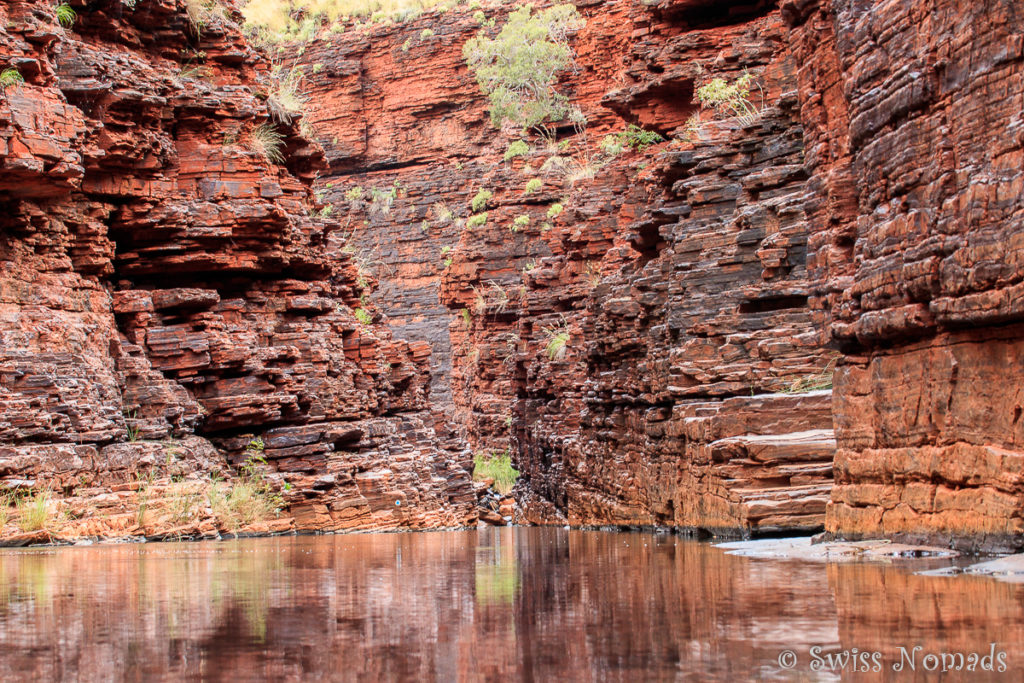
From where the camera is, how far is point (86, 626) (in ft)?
22.0

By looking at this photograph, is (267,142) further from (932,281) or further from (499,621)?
(499,621)

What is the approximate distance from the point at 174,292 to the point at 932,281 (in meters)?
16.6

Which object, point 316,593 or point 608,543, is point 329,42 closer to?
point 608,543

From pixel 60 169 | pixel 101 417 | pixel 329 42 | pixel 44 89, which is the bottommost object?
pixel 101 417

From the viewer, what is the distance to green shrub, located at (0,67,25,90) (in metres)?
18.7

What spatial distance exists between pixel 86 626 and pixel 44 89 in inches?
577

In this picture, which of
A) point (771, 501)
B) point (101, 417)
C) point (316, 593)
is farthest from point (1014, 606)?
point (101, 417)

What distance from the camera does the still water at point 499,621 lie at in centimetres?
511

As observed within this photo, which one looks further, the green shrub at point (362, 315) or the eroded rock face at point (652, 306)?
the green shrub at point (362, 315)

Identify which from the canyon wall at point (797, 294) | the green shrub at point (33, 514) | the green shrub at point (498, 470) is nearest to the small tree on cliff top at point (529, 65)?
the green shrub at point (498, 470)

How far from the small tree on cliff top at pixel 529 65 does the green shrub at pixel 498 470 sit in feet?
59.6

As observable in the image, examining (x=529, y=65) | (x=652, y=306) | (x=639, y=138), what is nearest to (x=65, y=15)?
(x=652, y=306)

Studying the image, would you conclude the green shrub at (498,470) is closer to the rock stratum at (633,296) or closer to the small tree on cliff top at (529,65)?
the rock stratum at (633,296)

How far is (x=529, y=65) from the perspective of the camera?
190ft
